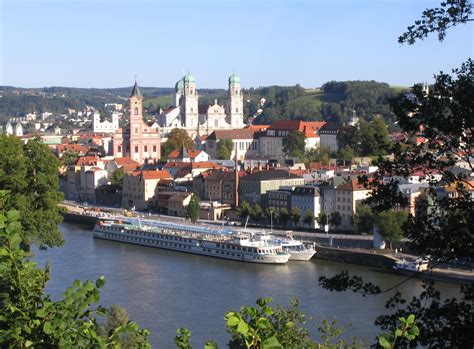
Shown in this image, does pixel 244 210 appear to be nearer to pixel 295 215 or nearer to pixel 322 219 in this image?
pixel 295 215

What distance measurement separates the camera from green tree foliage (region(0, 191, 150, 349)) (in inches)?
64.1

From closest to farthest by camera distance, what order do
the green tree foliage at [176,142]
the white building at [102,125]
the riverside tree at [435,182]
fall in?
the riverside tree at [435,182], the green tree foliage at [176,142], the white building at [102,125]

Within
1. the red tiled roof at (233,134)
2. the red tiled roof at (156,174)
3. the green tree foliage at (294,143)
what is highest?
the red tiled roof at (233,134)

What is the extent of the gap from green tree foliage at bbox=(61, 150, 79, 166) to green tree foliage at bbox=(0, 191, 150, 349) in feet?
71.3

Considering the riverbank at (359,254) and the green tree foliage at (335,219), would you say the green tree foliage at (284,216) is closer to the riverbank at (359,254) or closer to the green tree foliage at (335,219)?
the riverbank at (359,254)

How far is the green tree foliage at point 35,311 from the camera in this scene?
1.63 m

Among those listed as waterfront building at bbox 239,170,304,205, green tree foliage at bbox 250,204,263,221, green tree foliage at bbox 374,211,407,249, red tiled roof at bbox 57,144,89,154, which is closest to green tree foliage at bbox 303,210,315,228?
green tree foliage at bbox 250,204,263,221

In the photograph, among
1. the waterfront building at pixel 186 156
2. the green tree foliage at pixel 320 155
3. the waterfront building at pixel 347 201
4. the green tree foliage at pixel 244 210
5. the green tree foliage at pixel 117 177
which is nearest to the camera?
the waterfront building at pixel 347 201

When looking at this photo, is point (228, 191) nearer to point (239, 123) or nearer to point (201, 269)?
point (201, 269)

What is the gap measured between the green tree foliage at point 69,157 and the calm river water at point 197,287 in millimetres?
10212

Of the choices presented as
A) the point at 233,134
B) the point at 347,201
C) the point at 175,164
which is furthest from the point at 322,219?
the point at 233,134

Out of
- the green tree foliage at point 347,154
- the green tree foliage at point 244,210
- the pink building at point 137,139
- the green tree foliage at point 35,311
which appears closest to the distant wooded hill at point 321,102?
the green tree foliage at point 347,154

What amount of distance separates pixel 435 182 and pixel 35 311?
1354mm

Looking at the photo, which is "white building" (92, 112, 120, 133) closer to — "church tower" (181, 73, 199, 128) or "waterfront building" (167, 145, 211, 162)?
"church tower" (181, 73, 199, 128)
